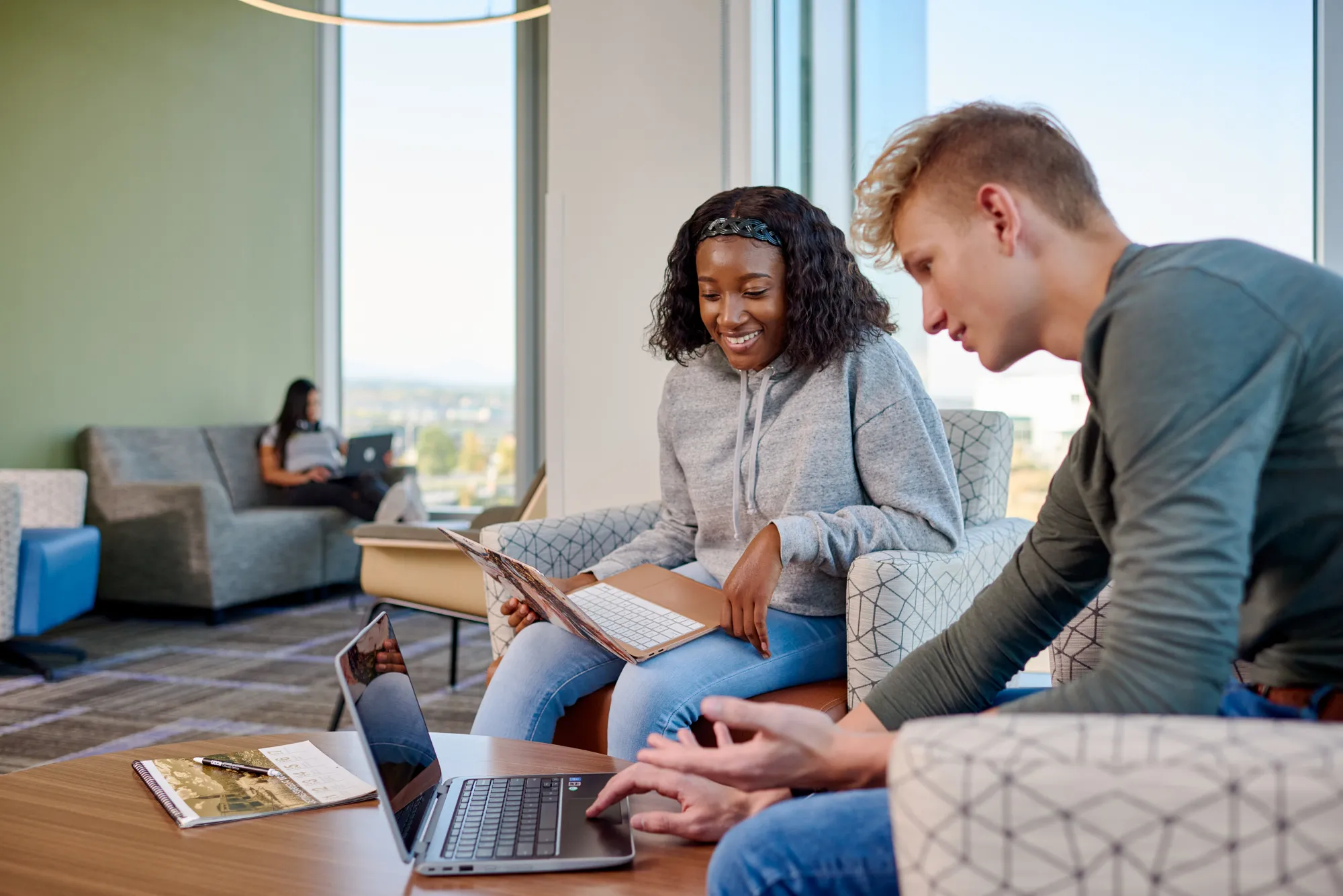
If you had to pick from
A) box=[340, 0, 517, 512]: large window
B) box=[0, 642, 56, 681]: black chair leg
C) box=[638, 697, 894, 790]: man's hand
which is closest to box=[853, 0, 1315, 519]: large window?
box=[638, 697, 894, 790]: man's hand

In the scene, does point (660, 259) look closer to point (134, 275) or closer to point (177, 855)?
point (177, 855)

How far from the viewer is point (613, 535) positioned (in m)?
2.13

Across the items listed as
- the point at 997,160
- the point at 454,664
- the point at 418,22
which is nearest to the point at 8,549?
the point at 454,664

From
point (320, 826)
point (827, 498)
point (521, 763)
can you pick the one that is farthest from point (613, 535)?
point (320, 826)

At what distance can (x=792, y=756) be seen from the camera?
81 cm

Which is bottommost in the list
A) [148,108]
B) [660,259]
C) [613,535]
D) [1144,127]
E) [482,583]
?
[482,583]

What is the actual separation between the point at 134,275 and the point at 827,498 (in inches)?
189

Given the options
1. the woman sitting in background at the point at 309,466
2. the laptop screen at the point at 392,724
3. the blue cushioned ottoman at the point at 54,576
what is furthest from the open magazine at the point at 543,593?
the woman sitting in background at the point at 309,466

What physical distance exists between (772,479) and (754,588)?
0.91 feet

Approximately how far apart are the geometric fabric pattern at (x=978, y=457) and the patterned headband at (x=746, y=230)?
554 millimetres

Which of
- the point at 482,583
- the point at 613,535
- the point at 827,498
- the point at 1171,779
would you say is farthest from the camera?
the point at 482,583

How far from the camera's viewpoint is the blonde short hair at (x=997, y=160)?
0.87 metres

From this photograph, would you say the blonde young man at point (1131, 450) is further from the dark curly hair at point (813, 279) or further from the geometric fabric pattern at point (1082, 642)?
the dark curly hair at point (813, 279)

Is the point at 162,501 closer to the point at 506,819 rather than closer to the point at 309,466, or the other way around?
the point at 309,466
